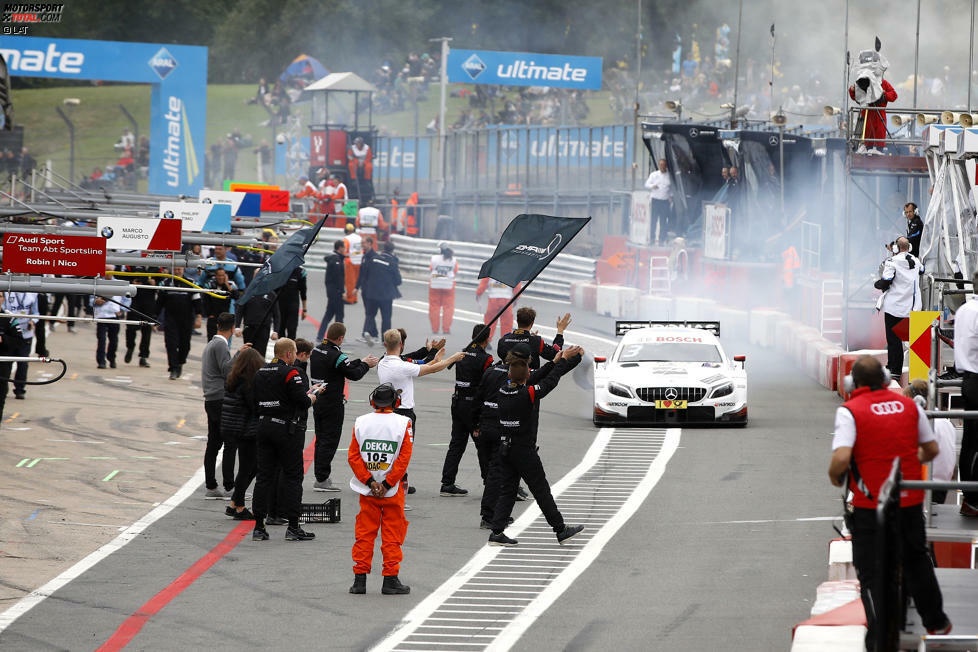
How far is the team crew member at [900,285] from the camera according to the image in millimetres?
19703

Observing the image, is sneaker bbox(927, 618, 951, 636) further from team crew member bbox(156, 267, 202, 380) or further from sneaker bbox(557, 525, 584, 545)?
team crew member bbox(156, 267, 202, 380)

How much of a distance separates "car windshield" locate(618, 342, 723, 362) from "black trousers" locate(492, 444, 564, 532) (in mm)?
7317

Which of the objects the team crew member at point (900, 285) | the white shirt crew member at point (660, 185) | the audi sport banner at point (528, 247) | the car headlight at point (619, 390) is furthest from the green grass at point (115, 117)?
the audi sport banner at point (528, 247)

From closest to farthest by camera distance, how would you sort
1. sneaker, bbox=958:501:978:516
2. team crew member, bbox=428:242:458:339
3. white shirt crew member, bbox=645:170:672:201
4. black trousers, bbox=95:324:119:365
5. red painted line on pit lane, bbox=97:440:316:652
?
sneaker, bbox=958:501:978:516 < red painted line on pit lane, bbox=97:440:316:652 < black trousers, bbox=95:324:119:365 < team crew member, bbox=428:242:458:339 < white shirt crew member, bbox=645:170:672:201

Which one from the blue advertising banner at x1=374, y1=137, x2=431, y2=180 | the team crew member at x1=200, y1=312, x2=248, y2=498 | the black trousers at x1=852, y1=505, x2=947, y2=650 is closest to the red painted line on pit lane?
the team crew member at x1=200, y1=312, x2=248, y2=498

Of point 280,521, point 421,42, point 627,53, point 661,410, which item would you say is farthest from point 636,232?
point 421,42

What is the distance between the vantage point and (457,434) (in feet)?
51.4

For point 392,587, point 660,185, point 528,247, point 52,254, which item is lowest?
point 392,587

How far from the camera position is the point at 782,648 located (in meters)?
9.93

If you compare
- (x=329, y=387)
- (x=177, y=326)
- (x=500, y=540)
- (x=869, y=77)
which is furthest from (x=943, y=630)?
Result: (x=177, y=326)

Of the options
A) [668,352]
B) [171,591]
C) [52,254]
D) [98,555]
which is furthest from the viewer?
[668,352]

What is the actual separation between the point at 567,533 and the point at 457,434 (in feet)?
8.80

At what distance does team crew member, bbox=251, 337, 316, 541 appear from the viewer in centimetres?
1368

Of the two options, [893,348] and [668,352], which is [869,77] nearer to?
[893,348]
